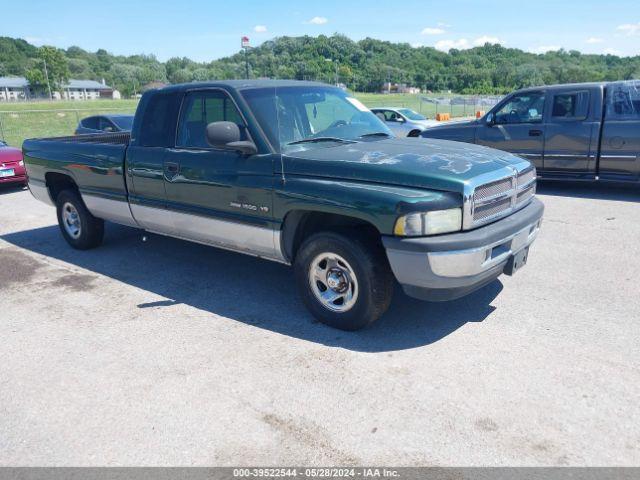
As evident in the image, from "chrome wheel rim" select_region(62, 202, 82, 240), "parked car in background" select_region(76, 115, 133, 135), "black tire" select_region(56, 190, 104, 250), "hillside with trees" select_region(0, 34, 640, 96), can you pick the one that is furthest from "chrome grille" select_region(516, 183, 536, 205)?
"hillside with trees" select_region(0, 34, 640, 96)

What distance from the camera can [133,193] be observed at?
547 cm

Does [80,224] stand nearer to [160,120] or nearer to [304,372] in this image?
[160,120]

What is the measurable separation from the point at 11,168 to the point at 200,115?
27.0 ft

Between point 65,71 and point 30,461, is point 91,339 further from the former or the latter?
point 65,71


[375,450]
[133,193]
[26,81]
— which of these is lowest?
[375,450]

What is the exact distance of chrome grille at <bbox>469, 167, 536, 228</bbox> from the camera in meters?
3.66

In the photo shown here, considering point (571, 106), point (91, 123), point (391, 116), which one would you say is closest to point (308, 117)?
point (571, 106)

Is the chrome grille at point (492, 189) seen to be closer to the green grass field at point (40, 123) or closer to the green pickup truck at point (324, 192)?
the green pickup truck at point (324, 192)

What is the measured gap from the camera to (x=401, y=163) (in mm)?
3812

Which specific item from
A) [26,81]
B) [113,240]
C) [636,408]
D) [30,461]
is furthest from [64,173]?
[26,81]

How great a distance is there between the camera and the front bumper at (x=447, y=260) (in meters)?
3.49

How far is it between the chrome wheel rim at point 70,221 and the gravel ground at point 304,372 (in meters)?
0.99

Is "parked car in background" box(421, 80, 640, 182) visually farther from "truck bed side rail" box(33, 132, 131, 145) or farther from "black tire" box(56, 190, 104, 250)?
"black tire" box(56, 190, 104, 250)

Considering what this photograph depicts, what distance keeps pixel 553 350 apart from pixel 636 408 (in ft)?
2.42
